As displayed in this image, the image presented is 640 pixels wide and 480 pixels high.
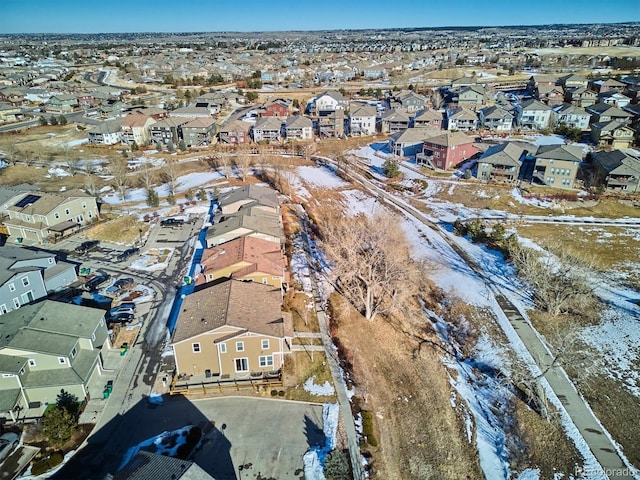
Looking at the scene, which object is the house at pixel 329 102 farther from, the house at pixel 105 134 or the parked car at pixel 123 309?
the parked car at pixel 123 309

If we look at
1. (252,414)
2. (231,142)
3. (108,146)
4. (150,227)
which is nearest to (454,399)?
(252,414)

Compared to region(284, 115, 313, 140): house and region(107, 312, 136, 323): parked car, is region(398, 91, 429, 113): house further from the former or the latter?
region(107, 312, 136, 323): parked car

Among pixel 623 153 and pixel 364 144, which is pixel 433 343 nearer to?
pixel 623 153

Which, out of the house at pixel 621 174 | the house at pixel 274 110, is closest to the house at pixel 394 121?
the house at pixel 274 110

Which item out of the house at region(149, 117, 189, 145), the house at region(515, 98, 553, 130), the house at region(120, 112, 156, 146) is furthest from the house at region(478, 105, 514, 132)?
the house at region(120, 112, 156, 146)

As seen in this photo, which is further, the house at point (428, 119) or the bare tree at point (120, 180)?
the house at point (428, 119)

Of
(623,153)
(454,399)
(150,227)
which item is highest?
(623,153)
